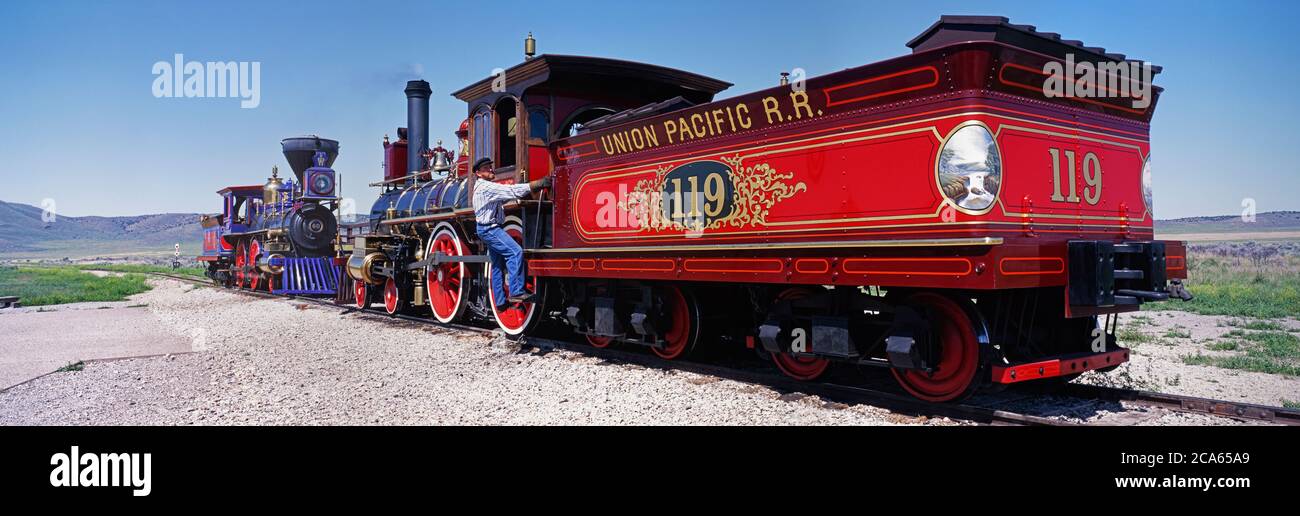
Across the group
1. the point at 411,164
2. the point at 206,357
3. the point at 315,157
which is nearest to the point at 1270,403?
the point at 206,357

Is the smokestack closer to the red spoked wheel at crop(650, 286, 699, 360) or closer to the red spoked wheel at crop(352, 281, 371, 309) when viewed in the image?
the red spoked wheel at crop(352, 281, 371, 309)

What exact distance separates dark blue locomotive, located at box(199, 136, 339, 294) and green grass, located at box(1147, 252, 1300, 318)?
17541mm

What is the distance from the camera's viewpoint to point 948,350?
5.36 m

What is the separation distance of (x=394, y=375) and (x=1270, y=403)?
715cm

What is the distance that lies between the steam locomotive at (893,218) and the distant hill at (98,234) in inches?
6115

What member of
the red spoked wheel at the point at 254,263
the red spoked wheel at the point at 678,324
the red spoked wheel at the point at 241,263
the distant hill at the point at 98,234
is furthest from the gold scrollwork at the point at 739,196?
the distant hill at the point at 98,234

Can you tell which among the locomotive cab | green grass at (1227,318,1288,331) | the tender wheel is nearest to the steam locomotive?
the locomotive cab

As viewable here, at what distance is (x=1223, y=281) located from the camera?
18562mm

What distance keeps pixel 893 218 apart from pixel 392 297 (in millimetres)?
9945

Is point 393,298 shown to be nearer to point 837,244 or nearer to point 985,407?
point 837,244

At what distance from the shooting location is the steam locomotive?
4824 millimetres

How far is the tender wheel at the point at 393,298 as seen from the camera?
1273cm

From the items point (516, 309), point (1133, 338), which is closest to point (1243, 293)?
point (1133, 338)

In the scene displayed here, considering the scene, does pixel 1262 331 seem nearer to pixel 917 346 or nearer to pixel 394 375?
pixel 917 346
